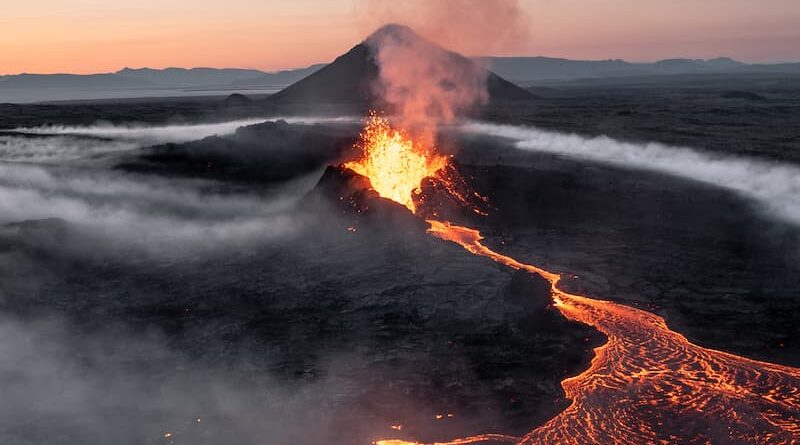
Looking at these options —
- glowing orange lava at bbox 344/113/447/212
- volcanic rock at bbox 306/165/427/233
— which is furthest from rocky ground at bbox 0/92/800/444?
glowing orange lava at bbox 344/113/447/212

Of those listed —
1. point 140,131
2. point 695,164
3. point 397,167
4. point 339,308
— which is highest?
point 140,131

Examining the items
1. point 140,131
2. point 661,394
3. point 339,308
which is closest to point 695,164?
point 339,308

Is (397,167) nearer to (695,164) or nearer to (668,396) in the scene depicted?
(668,396)

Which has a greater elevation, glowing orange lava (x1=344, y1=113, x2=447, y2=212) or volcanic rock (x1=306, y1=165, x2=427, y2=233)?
glowing orange lava (x1=344, y1=113, x2=447, y2=212)

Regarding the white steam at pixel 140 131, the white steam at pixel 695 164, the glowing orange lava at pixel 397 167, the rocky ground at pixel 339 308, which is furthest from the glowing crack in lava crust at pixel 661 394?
the white steam at pixel 140 131

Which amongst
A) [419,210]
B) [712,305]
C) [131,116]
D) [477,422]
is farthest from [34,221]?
[131,116]

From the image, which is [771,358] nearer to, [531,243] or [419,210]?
[531,243]

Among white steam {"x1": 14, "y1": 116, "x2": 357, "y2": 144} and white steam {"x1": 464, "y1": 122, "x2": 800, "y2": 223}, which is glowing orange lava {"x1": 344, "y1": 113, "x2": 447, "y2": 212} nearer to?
white steam {"x1": 464, "y1": 122, "x2": 800, "y2": 223}
